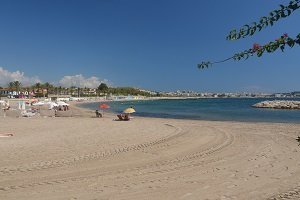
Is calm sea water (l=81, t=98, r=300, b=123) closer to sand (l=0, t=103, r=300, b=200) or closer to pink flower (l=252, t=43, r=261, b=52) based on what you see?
sand (l=0, t=103, r=300, b=200)

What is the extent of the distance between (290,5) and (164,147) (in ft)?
40.7

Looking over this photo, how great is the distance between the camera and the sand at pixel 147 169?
7.62m

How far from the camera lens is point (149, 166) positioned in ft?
34.0

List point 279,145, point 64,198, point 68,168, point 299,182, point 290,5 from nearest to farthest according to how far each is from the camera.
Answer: point 290,5 < point 64,198 < point 299,182 < point 68,168 < point 279,145

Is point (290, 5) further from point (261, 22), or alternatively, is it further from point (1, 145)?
point (1, 145)

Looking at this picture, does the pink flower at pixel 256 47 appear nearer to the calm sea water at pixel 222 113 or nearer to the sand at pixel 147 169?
the sand at pixel 147 169

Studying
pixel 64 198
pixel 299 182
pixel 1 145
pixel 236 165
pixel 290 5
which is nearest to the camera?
pixel 290 5

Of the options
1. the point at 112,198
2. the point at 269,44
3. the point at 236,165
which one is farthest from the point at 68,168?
the point at 269,44

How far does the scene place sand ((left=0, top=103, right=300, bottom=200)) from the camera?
7621mm

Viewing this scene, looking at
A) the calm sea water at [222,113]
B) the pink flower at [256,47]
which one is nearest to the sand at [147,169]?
the pink flower at [256,47]

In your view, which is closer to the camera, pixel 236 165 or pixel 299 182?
pixel 299 182

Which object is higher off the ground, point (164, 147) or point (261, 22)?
point (261, 22)

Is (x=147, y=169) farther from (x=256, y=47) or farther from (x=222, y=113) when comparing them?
(x=222, y=113)

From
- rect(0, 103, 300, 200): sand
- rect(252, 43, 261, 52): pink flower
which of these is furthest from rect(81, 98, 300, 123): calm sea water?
rect(252, 43, 261, 52): pink flower
